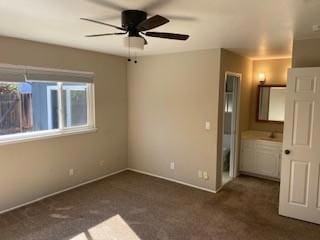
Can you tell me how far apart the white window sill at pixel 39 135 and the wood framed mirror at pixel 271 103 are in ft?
11.6

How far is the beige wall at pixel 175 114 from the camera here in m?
4.14

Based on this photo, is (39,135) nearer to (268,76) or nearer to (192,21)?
(192,21)

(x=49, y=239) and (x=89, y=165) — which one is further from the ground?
(x=89, y=165)

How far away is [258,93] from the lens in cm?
530

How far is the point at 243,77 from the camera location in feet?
16.1

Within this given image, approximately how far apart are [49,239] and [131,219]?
1007 mm

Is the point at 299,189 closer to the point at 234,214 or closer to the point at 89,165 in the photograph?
the point at 234,214

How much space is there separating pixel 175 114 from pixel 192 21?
7.26ft

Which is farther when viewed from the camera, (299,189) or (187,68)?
(187,68)

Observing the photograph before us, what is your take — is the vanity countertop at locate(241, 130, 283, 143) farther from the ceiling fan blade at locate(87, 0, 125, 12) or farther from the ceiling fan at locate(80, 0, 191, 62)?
the ceiling fan blade at locate(87, 0, 125, 12)

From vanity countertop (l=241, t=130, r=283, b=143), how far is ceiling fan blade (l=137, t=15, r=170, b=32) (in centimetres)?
353

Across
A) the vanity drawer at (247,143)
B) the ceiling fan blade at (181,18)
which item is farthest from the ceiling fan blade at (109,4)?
the vanity drawer at (247,143)

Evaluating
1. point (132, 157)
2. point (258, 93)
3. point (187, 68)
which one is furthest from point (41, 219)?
point (258, 93)

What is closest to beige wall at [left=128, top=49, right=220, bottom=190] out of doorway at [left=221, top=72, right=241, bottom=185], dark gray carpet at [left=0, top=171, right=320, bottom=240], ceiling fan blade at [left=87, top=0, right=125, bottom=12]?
dark gray carpet at [left=0, top=171, right=320, bottom=240]
